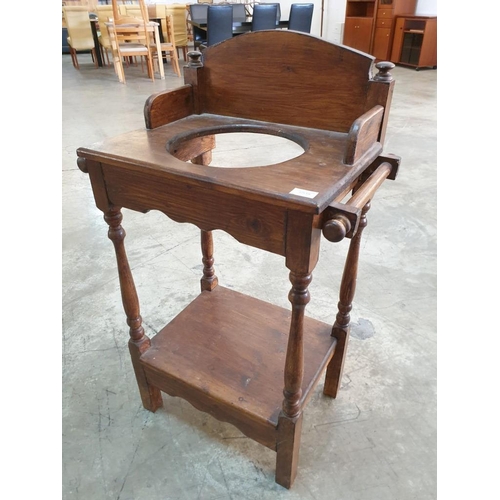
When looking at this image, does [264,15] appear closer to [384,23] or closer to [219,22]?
[219,22]

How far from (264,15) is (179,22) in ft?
6.58

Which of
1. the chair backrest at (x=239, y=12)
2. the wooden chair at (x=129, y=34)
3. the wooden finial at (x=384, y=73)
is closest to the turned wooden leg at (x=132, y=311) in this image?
the wooden finial at (x=384, y=73)

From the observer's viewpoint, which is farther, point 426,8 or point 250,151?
point 426,8

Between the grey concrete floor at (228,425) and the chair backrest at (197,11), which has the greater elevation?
the chair backrest at (197,11)

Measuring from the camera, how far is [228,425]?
1.29 m

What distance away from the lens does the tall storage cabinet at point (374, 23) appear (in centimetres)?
664

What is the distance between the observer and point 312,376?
111cm

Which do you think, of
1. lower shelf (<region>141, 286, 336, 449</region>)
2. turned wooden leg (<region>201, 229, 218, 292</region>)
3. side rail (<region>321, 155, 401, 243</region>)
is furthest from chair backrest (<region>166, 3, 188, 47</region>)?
side rail (<region>321, 155, 401, 243</region>)

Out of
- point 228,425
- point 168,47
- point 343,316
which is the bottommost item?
point 228,425

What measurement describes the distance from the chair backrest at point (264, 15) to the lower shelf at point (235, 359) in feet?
19.8

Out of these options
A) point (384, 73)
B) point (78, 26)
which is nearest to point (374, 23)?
point (78, 26)

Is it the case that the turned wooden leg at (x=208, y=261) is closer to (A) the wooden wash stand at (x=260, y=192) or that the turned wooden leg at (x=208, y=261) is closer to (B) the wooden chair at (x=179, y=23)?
(A) the wooden wash stand at (x=260, y=192)

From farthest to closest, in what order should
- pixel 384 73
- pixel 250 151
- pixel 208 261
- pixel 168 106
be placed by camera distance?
1. pixel 250 151
2. pixel 208 261
3. pixel 168 106
4. pixel 384 73

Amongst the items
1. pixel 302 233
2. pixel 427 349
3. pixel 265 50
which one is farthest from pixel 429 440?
pixel 265 50
